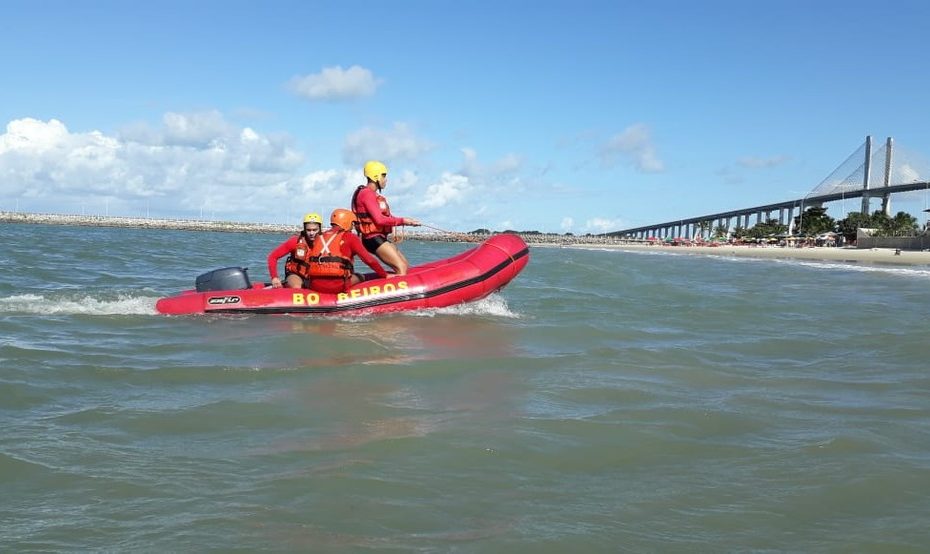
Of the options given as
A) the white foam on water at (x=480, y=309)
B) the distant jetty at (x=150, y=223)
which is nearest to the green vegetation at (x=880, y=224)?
the distant jetty at (x=150, y=223)

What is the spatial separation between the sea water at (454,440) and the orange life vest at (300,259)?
1.54 meters

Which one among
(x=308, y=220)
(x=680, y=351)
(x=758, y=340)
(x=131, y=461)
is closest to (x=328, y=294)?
(x=308, y=220)

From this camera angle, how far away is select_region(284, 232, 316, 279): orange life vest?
9211 millimetres

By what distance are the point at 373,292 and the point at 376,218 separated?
2.90ft

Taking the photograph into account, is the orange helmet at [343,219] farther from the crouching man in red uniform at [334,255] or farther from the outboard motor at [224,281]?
the outboard motor at [224,281]

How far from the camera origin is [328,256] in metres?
8.87

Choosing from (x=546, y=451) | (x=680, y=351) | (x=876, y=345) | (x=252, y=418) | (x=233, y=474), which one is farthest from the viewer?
(x=876, y=345)

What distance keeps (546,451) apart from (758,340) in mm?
4868

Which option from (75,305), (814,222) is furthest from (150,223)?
(75,305)

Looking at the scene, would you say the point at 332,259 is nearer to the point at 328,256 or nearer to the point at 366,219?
the point at 328,256

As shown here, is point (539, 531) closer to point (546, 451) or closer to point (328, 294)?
point (546, 451)

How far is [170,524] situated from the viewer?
8.61ft

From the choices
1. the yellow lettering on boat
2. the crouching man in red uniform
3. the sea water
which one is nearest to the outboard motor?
the crouching man in red uniform

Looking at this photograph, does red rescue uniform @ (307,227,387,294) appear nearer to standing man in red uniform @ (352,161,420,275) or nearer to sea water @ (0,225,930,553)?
standing man in red uniform @ (352,161,420,275)
